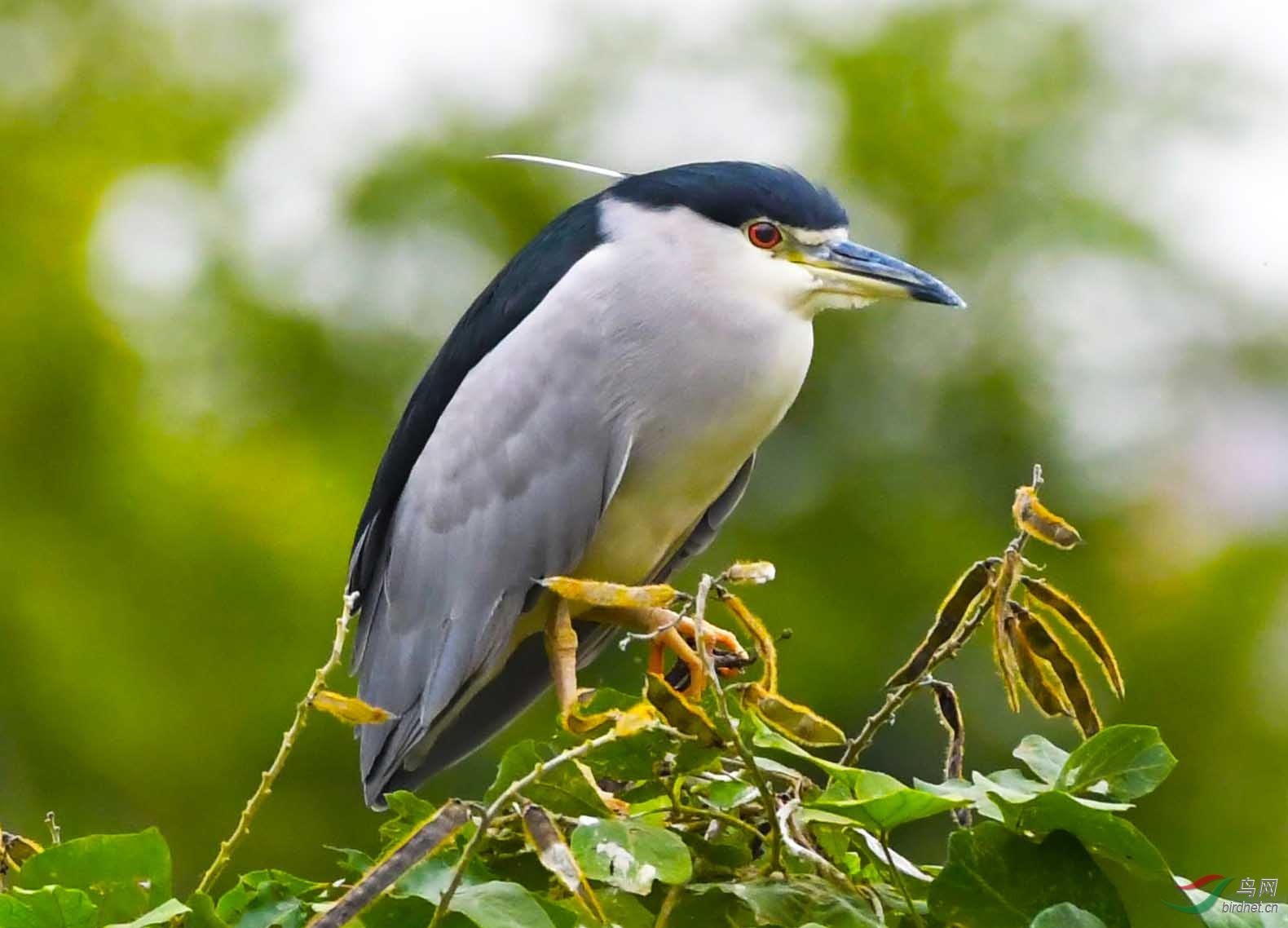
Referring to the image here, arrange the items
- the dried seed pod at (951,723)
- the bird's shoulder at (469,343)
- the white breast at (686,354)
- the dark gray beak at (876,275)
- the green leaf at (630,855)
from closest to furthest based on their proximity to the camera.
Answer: the green leaf at (630,855) → the dried seed pod at (951,723) → the dark gray beak at (876,275) → the white breast at (686,354) → the bird's shoulder at (469,343)

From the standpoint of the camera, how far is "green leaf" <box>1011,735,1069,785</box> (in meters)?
1.41

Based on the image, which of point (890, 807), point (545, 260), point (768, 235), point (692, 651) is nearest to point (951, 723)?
point (890, 807)

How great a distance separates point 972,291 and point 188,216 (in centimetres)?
277

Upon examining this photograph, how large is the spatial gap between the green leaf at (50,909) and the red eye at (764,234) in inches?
67.9

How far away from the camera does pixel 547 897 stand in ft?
4.63

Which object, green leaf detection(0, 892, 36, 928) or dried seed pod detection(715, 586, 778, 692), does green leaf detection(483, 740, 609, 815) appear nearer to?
dried seed pod detection(715, 586, 778, 692)

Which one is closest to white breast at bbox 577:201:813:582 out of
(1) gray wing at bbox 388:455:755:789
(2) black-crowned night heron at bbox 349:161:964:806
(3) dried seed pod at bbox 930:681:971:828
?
(2) black-crowned night heron at bbox 349:161:964:806

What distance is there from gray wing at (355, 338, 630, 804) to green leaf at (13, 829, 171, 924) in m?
1.42

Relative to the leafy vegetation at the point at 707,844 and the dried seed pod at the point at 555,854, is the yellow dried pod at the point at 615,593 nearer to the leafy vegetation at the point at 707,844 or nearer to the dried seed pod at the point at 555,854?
the leafy vegetation at the point at 707,844

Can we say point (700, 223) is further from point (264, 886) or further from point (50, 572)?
point (50, 572)

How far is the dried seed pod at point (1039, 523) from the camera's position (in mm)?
1346

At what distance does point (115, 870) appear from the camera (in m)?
1.37

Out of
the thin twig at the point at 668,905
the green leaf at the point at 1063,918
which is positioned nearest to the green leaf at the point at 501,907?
the thin twig at the point at 668,905

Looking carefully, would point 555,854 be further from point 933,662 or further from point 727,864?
point 933,662
